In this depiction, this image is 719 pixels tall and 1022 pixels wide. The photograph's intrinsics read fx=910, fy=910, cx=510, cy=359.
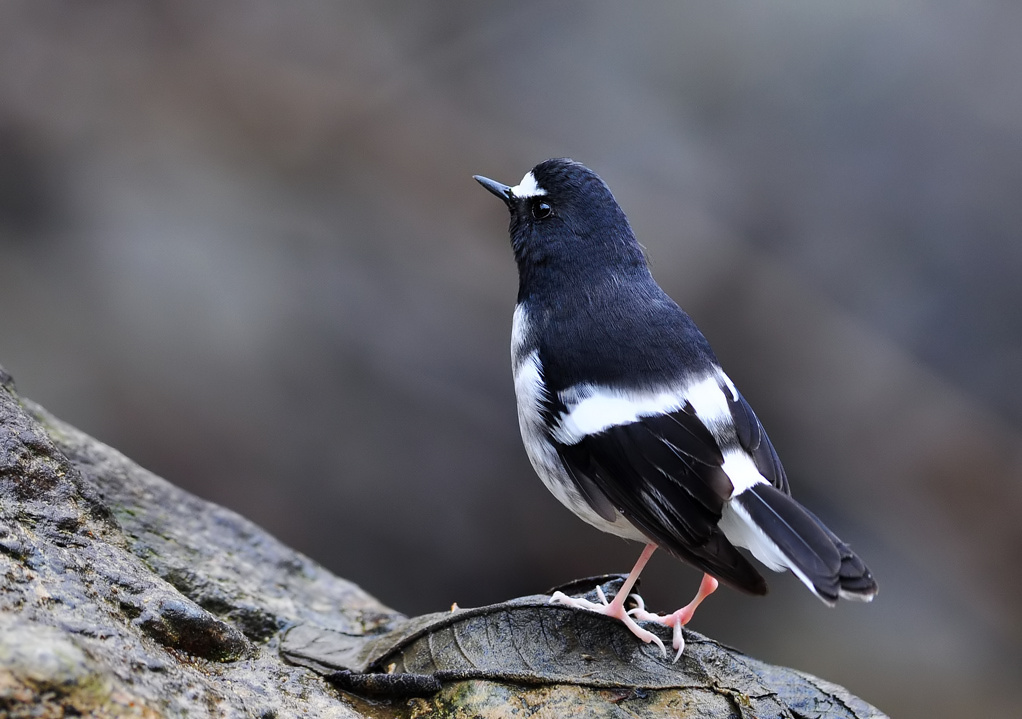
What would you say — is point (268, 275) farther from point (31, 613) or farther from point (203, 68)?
point (31, 613)

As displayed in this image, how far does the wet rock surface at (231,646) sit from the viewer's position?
173 cm

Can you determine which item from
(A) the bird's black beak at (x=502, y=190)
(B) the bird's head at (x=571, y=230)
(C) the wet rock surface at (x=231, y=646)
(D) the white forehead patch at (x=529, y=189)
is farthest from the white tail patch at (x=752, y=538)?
(A) the bird's black beak at (x=502, y=190)

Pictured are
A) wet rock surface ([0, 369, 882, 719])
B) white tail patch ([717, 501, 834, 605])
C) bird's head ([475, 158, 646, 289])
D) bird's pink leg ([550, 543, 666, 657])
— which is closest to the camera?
wet rock surface ([0, 369, 882, 719])

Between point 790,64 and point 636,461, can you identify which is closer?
point 636,461

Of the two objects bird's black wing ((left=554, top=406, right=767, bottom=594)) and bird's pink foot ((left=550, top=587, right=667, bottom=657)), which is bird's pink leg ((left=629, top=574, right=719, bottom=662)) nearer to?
bird's pink foot ((left=550, top=587, right=667, bottom=657))

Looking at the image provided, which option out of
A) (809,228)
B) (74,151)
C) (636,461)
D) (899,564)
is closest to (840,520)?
(899,564)

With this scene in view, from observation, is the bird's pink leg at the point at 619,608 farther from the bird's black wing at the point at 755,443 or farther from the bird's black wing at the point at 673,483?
the bird's black wing at the point at 755,443

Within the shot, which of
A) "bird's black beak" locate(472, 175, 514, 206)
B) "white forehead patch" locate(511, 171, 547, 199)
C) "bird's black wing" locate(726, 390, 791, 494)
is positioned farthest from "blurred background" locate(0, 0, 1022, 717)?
"bird's black wing" locate(726, 390, 791, 494)

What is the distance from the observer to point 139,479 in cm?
349

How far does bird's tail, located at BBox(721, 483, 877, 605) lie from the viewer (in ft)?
8.01

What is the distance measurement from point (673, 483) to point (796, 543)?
15.5 inches

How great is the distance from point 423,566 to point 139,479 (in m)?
3.62

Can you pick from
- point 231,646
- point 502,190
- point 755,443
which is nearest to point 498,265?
point 502,190

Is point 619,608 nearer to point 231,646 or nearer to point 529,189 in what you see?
point 231,646
